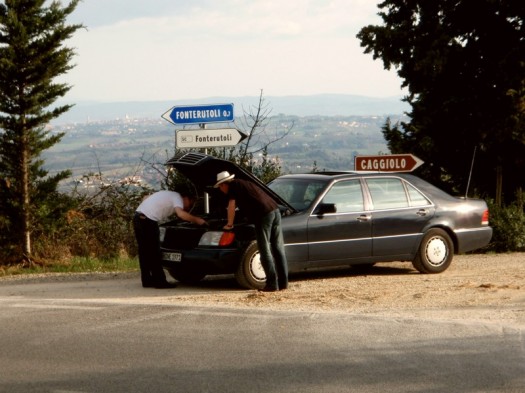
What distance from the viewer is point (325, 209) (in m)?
13.1

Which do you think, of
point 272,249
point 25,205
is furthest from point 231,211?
point 25,205

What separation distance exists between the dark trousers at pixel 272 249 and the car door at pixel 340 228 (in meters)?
0.98

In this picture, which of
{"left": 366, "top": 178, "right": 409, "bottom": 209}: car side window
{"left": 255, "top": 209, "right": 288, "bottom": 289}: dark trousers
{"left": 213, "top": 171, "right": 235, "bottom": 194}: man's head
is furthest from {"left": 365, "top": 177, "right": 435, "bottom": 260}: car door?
{"left": 213, "top": 171, "right": 235, "bottom": 194}: man's head

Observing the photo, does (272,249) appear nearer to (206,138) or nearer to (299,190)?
(299,190)

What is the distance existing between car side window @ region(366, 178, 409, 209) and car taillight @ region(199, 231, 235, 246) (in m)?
2.57

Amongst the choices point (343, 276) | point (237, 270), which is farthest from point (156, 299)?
point (343, 276)

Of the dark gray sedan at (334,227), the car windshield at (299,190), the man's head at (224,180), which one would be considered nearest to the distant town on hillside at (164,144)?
the car windshield at (299,190)

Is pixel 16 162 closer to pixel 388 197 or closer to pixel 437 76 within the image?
pixel 388 197

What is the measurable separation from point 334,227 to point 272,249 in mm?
1425

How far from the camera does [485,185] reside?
26047 millimetres

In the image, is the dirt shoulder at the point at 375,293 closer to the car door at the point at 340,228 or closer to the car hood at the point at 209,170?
the car door at the point at 340,228

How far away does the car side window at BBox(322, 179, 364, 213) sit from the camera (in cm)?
1355

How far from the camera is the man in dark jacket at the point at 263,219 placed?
39.1 ft

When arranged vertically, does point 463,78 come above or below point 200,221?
above
